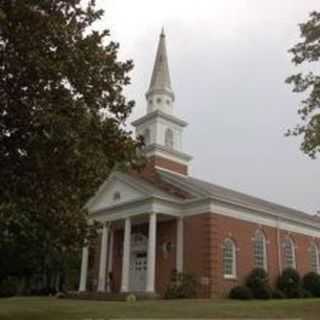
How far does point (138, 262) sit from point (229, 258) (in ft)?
21.5

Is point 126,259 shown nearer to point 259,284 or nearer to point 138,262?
point 138,262

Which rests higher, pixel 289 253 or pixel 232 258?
pixel 289 253

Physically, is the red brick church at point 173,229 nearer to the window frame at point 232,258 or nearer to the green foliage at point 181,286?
the window frame at point 232,258

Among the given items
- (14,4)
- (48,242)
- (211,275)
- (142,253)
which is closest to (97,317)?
(48,242)

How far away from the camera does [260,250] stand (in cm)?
3616

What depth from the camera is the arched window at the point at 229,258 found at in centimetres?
3294

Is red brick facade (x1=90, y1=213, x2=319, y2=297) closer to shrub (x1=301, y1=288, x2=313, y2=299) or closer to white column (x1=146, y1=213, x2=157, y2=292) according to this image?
white column (x1=146, y1=213, x2=157, y2=292)

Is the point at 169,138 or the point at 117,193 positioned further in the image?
the point at 169,138

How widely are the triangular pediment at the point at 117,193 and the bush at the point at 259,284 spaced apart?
851 centimetres

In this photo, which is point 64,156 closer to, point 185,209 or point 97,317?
point 97,317

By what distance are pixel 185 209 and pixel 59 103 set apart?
1921 centimetres

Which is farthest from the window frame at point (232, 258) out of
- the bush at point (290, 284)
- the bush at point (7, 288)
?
the bush at point (7, 288)

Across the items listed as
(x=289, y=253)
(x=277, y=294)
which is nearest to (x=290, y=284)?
(x=277, y=294)

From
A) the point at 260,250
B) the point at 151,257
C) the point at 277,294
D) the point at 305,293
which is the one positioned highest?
the point at 260,250
